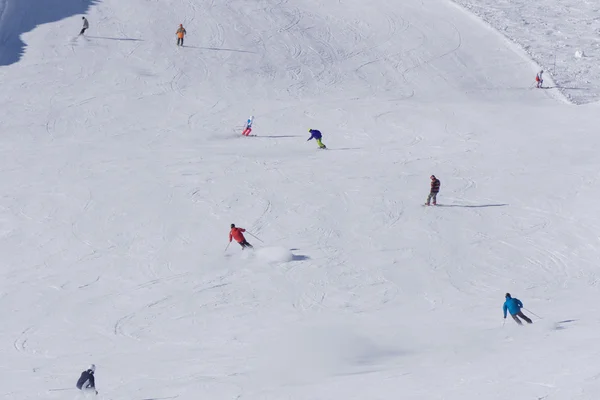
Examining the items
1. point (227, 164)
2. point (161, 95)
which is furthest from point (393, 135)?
point (161, 95)

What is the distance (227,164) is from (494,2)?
24361 millimetres

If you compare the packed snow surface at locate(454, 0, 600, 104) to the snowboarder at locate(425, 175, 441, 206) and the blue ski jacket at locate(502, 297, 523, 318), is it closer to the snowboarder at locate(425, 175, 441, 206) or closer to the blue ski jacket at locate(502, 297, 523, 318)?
the snowboarder at locate(425, 175, 441, 206)

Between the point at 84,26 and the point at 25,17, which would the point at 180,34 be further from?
the point at 25,17

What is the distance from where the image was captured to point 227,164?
28125mm

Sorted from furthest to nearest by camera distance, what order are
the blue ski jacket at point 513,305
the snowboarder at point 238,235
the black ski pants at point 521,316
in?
the snowboarder at point 238,235 < the black ski pants at point 521,316 < the blue ski jacket at point 513,305

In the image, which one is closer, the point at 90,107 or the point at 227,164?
the point at 227,164

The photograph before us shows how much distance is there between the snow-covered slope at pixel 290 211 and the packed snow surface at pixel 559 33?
4.78ft

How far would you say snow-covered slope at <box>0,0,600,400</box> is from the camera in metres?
16.5

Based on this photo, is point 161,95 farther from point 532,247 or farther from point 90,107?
point 532,247

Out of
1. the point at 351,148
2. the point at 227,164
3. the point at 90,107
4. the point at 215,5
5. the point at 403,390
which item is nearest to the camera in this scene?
the point at 403,390

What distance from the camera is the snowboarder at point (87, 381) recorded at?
48.9 feet

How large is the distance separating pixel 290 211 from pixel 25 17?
21.3 meters

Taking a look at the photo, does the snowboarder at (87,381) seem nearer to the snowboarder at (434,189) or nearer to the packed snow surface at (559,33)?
the snowboarder at (434,189)

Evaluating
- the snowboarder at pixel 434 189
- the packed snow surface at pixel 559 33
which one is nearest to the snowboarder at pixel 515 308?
the snowboarder at pixel 434 189
